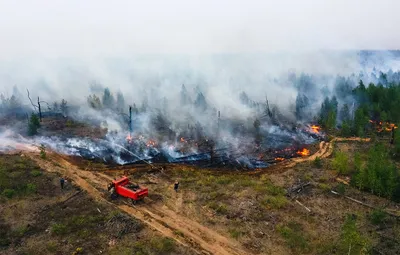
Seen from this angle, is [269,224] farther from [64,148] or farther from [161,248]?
[64,148]

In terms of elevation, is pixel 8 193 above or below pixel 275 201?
above

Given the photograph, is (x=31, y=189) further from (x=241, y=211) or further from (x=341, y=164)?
(x=341, y=164)

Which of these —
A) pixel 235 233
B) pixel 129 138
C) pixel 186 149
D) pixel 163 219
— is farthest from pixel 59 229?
pixel 129 138

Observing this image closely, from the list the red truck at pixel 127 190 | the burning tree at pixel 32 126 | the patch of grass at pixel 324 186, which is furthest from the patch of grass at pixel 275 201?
the burning tree at pixel 32 126

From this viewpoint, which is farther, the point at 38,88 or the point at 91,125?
the point at 38,88

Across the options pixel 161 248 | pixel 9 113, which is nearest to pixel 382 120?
pixel 161 248

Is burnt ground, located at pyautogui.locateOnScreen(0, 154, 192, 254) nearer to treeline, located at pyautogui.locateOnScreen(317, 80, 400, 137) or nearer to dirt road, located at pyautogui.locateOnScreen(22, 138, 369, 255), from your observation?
dirt road, located at pyautogui.locateOnScreen(22, 138, 369, 255)
